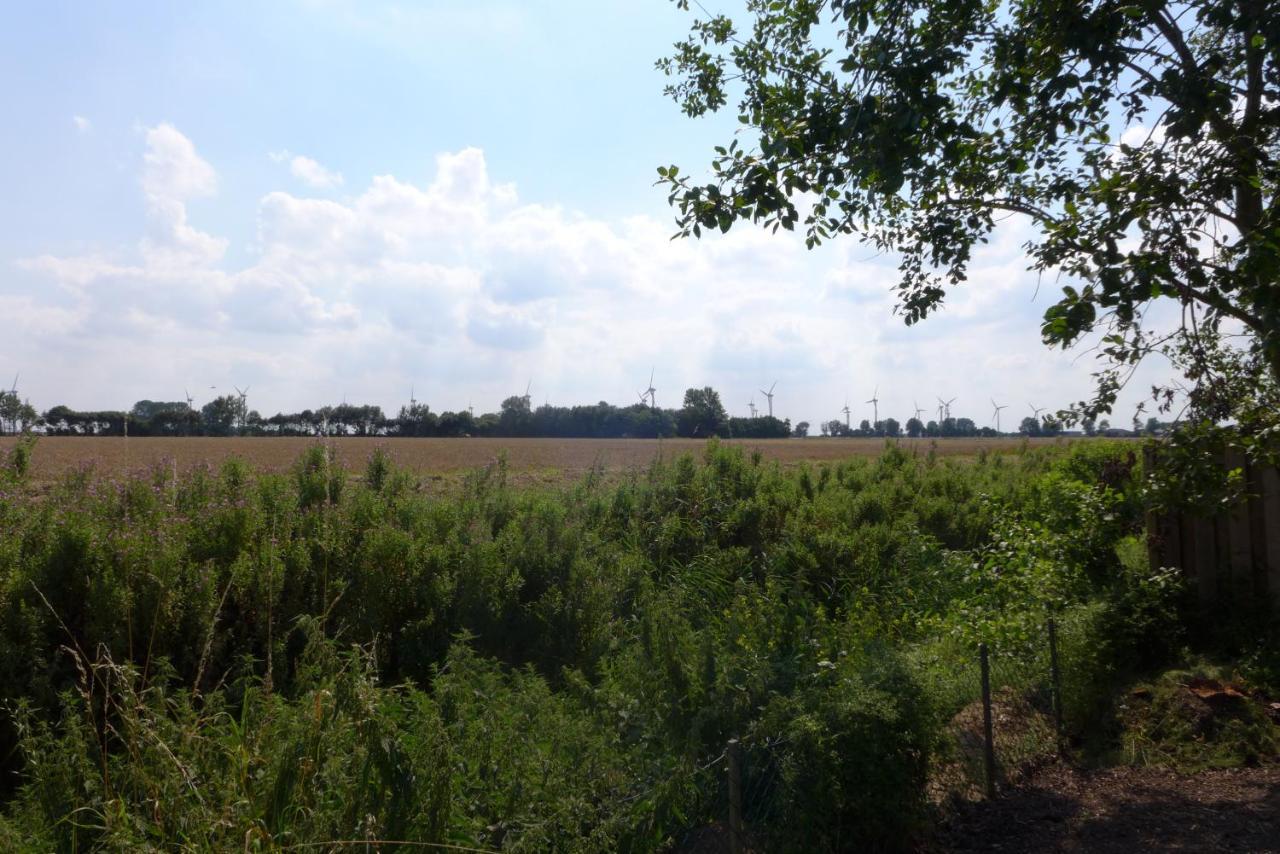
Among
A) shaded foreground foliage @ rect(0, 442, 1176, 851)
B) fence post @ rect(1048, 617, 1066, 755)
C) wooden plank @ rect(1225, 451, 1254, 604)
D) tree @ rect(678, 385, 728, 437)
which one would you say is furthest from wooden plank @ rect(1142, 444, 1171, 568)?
tree @ rect(678, 385, 728, 437)

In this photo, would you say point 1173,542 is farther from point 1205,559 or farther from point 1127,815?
point 1127,815

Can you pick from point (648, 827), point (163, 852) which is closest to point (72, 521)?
point (163, 852)

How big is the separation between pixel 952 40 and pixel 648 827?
16.9 feet

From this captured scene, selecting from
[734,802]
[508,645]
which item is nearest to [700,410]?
[508,645]

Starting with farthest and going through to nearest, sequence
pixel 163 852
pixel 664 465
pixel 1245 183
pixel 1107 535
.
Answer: pixel 664 465
pixel 1107 535
pixel 1245 183
pixel 163 852

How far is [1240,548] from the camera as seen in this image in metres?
6.78

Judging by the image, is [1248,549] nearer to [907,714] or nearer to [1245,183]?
[1245,183]

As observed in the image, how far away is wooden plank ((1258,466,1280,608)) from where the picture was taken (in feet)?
21.2

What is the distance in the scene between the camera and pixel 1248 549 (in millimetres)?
6758

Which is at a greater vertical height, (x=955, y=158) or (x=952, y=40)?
(x=952, y=40)

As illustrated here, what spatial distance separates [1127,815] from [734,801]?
2.27 m

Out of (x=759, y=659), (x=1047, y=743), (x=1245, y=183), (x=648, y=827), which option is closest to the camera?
(x=648, y=827)

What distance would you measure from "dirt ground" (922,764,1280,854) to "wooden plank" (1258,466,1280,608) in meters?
1.95

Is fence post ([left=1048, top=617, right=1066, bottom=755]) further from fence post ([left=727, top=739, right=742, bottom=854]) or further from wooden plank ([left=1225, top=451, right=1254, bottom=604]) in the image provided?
fence post ([left=727, top=739, right=742, bottom=854])
